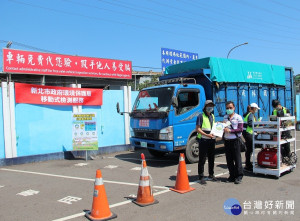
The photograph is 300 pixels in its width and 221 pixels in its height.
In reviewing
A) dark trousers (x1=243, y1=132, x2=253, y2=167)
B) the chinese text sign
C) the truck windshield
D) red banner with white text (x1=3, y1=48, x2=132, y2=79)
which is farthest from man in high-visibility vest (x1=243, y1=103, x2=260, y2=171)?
red banner with white text (x1=3, y1=48, x2=132, y2=79)

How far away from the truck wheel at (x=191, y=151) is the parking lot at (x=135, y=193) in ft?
0.75

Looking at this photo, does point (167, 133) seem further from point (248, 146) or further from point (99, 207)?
point (99, 207)

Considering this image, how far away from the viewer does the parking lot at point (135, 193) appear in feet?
13.9

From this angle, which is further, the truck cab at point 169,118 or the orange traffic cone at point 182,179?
the truck cab at point 169,118

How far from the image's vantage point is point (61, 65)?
13.1 meters

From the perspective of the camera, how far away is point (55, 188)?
593cm

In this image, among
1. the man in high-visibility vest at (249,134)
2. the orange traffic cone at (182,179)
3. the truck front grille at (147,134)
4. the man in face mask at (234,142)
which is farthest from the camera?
the truck front grille at (147,134)

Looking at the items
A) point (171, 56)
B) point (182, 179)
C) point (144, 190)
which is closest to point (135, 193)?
point (144, 190)

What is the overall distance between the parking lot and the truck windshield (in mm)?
1733

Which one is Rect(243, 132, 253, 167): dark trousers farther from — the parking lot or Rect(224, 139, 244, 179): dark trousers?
Rect(224, 139, 244, 179): dark trousers

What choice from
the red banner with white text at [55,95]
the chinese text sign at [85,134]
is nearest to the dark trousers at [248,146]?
the chinese text sign at [85,134]

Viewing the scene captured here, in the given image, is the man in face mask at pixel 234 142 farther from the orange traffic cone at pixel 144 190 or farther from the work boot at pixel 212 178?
the orange traffic cone at pixel 144 190

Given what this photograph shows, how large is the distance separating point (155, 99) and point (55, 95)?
12.8 feet

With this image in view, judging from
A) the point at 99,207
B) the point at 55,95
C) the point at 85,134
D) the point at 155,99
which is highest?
the point at 55,95
